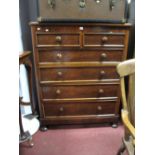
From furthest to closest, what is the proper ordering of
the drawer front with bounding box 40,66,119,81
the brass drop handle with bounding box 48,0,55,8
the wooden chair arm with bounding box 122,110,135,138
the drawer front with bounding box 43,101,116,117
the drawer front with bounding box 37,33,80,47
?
the drawer front with bounding box 43,101,116,117
the drawer front with bounding box 40,66,119,81
the drawer front with bounding box 37,33,80,47
the brass drop handle with bounding box 48,0,55,8
the wooden chair arm with bounding box 122,110,135,138

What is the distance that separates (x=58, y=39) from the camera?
1.69 m

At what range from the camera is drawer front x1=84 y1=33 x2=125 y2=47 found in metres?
1.73

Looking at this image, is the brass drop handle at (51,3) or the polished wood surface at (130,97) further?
the brass drop handle at (51,3)

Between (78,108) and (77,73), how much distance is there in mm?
390

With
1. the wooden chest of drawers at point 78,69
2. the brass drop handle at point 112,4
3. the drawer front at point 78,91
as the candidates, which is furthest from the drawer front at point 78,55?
the brass drop handle at point 112,4

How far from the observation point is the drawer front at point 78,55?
1738 mm

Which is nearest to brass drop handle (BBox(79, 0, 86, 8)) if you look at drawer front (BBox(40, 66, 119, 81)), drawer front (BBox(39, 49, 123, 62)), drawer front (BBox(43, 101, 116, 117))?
drawer front (BBox(39, 49, 123, 62))

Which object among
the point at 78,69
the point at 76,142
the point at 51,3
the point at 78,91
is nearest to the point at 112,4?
the point at 51,3

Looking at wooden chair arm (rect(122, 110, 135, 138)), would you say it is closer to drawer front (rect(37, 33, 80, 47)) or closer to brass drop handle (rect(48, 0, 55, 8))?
drawer front (rect(37, 33, 80, 47))

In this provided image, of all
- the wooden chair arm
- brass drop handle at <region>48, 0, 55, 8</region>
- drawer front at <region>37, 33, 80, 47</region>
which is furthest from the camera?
drawer front at <region>37, 33, 80, 47</region>

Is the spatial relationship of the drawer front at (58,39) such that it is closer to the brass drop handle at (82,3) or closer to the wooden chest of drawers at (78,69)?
the wooden chest of drawers at (78,69)

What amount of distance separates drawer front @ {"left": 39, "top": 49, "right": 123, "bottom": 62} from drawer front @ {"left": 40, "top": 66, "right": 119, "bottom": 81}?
9 centimetres

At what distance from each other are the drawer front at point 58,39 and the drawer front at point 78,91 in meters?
0.43

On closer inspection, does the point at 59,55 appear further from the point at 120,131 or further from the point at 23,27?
the point at 120,131
